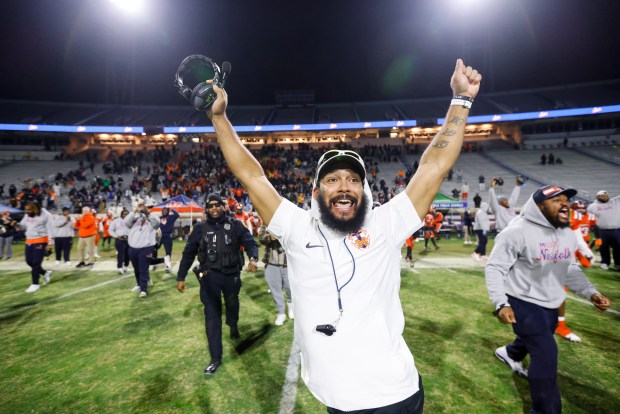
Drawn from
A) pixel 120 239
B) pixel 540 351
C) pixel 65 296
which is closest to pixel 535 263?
pixel 540 351

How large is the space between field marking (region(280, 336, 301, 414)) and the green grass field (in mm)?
39

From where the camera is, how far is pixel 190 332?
520 centimetres

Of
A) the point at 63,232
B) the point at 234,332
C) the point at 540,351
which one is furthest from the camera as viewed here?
the point at 63,232

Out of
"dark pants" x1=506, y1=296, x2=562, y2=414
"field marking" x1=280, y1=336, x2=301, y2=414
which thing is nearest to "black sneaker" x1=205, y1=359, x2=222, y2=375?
"field marking" x1=280, y1=336, x2=301, y2=414

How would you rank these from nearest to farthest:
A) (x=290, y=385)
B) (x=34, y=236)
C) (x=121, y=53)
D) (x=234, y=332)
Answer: (x=290, y=385) → (x=234, y=332) → (x=34, y=236) → (x=121, y=53)

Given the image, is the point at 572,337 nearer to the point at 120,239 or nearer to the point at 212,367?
the point at 212,367

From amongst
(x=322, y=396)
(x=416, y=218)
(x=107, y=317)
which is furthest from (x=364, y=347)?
(x=107, y=317)

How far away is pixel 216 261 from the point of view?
4.30 m

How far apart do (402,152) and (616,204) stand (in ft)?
102

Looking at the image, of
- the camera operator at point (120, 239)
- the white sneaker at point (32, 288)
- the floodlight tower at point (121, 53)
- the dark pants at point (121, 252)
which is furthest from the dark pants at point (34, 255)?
the floodlight tower at point (121, 53)

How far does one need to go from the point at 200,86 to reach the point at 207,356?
4.11 metres

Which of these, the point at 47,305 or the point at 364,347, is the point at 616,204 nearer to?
the point at 364,347

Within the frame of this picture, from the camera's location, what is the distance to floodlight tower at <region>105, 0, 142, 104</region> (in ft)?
94.8

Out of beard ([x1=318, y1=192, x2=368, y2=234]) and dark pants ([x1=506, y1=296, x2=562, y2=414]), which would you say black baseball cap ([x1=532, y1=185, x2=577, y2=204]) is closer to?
dark pants ([x1=506, y1=296, x2=562, y2=414])
